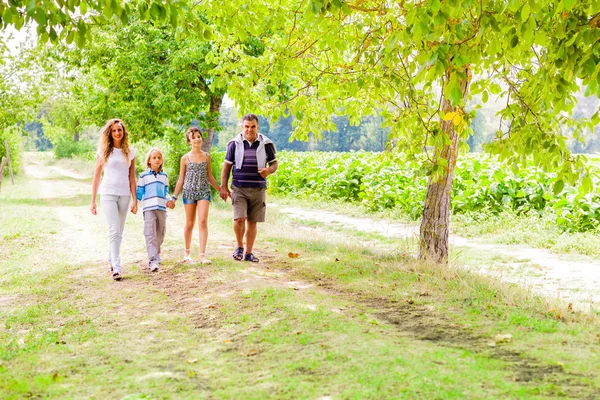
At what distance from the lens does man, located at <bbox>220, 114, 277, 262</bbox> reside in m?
9.05

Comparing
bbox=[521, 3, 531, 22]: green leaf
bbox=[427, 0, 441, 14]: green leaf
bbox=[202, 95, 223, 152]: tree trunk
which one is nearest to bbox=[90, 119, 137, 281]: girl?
bbox=[427, 0, 441, 14]: green leaf

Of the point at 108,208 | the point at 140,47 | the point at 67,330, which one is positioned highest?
the point at 140,47

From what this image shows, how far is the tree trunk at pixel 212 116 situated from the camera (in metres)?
23.0

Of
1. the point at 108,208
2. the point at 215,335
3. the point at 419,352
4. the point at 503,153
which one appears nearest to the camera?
the point at 419,352

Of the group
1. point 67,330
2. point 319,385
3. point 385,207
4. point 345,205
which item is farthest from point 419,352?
point 345,205

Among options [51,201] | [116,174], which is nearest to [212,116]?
Answer: [51,201]

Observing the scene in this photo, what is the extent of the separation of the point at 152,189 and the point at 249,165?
1404mm

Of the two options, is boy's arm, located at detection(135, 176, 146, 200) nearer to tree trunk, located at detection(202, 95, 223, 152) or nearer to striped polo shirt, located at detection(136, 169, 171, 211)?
striped polo shirt, located at detection(136, 169, 171, 211)

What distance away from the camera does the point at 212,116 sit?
23.0m

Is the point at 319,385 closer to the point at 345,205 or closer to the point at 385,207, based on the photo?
the point at 385,207

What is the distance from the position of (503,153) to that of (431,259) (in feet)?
9.15

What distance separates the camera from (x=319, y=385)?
14.4 feet

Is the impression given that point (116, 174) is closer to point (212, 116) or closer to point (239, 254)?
point (239, 254)

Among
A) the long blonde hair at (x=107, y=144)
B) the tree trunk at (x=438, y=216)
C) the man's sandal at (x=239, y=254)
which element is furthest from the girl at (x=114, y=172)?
the tree trunk at (x=438, y=216)
